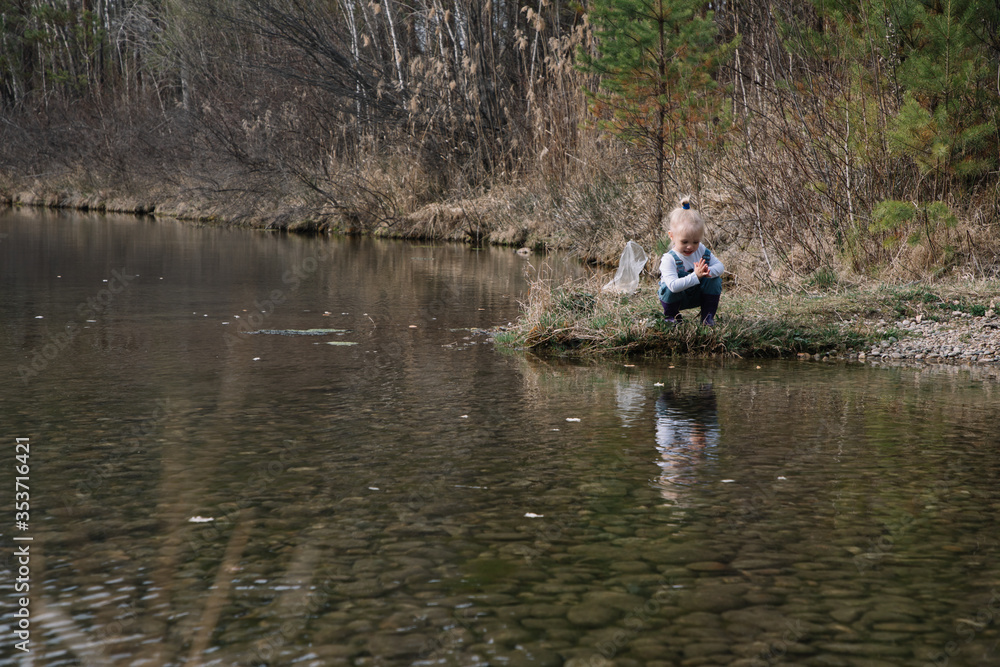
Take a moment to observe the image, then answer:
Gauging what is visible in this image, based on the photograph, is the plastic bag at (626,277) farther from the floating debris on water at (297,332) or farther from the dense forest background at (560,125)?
the floating debris on water at (297,332)

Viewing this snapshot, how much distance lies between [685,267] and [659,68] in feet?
23.5

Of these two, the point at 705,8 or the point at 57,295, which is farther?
the point at 705,8

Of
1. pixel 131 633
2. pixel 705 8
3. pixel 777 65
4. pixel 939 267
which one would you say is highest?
pixel 705 8

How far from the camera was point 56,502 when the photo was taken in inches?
170

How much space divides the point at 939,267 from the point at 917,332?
7.04ft

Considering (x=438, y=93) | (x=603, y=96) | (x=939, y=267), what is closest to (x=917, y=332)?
(x=939, y=267)

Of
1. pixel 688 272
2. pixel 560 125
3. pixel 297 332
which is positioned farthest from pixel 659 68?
pixel 297 332

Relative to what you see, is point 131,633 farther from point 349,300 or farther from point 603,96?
point 603,96

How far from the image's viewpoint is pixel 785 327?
328 inches

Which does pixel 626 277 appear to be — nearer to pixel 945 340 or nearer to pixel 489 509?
pixel 945 340

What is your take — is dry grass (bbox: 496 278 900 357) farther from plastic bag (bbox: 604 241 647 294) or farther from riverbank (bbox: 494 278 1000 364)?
plastic bag (bbox: 604 241 647 294)

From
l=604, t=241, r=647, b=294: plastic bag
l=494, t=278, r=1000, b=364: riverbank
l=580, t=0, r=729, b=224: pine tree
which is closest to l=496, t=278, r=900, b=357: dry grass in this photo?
l=494, t=278, r=1000, b=364: riverbank

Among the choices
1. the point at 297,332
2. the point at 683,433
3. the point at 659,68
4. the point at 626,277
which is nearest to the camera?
the point at 683,433

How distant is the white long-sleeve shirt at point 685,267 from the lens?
7812 millimetres
